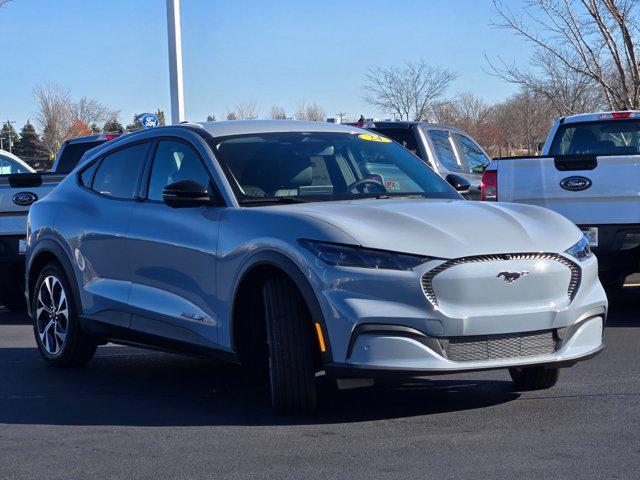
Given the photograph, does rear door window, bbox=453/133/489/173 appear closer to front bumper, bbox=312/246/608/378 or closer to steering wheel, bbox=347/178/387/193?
steering wheel, bbox=347/178/387/193

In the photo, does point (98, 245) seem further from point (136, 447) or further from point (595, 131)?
point (595, 131)

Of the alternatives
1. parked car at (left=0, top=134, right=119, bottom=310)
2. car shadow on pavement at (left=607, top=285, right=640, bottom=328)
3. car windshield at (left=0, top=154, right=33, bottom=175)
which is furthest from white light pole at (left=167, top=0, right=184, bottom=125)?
car shadow on pavement at (left=607, top=285, right=640, bottom=328)

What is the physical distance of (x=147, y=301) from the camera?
672 centimetres

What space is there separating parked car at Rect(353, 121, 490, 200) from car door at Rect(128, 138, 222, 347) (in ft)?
22.0

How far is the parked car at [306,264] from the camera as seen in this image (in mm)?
5281

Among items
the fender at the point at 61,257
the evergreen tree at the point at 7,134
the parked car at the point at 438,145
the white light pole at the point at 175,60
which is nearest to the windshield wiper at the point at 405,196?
the fender at the point at 61,257

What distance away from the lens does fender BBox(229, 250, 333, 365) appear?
5.34 m

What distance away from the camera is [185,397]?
21.8 feet

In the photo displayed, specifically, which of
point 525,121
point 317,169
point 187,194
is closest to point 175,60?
point 317,169

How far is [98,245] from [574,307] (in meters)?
3.29

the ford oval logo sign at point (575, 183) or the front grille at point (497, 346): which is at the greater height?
the ford oval logo sign at point (575, 183)

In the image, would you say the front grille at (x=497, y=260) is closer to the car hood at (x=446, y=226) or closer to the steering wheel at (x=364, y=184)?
the car hood at (x=446, y=226)

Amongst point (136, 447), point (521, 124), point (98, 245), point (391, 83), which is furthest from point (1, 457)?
point (521, 124)

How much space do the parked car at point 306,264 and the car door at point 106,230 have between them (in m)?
0.01
